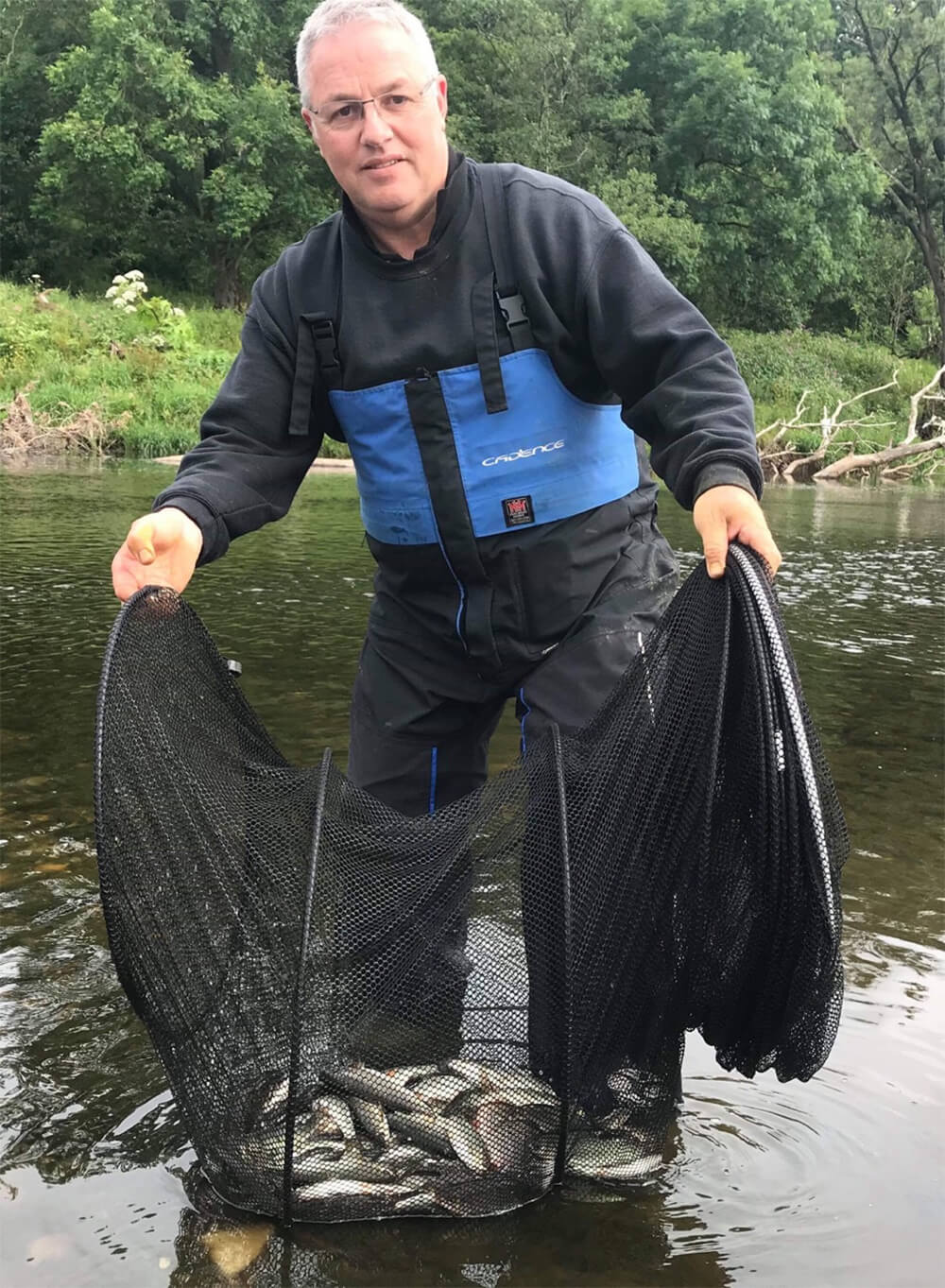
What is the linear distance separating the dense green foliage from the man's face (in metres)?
36.4

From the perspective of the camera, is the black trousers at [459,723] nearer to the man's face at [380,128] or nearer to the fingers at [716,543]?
the fingers at [716,543]

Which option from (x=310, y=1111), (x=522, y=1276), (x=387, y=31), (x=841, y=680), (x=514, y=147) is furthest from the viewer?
(x=514, y=147)

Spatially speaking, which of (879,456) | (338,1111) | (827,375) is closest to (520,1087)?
(338,1111)

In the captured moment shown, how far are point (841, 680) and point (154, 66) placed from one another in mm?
35083

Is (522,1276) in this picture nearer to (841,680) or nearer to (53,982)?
(53,982)

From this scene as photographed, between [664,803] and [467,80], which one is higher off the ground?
[467,80]

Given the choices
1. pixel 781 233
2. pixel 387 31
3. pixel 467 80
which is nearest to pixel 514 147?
pixel 467 80

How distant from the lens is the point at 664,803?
268 cm

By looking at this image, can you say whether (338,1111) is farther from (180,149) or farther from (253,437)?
(180,149)

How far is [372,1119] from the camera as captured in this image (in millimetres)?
2723

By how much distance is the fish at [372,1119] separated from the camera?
272 cm

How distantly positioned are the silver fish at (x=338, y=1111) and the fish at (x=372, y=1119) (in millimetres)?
17

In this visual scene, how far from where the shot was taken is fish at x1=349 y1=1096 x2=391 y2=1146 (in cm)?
272

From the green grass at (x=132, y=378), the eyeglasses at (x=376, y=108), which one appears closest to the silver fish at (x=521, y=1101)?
the eyeglasses at (x=376, y=108)
